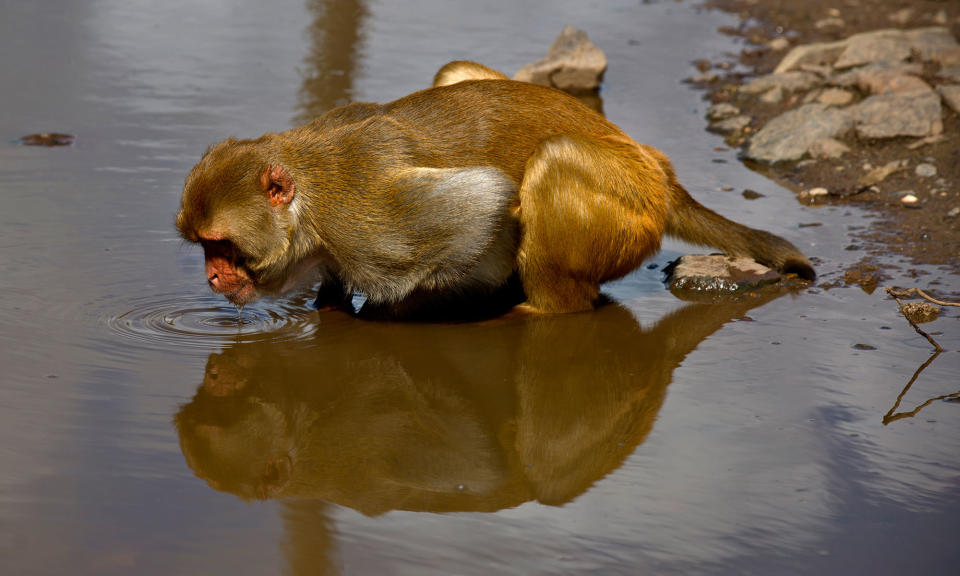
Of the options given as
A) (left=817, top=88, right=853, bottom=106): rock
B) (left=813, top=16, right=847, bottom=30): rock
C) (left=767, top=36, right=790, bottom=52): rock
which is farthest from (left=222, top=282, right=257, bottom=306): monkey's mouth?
(left=813, top=16, right=847, bottom=30): rock

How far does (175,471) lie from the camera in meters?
3.79

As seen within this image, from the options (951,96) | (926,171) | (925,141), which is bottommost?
(926,171)

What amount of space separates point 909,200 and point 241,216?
15.1 feet

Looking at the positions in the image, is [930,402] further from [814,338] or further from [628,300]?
[628,300]

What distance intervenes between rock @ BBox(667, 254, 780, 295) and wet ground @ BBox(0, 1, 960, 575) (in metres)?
0.17

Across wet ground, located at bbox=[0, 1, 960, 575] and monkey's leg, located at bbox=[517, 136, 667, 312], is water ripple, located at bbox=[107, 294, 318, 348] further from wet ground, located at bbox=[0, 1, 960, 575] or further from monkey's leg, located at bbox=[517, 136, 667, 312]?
monkey's leg, located at bbox=[517, 136, 667, 312]

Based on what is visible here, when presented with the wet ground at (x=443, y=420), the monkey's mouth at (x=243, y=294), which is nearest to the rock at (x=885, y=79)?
the wet ground at (x=443, y=420)

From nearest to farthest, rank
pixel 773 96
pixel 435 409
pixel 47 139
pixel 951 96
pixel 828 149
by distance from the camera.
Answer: pixel 435 409, pixel 47 139, pixel 828 149, pixel 951 96, pixel 773 96

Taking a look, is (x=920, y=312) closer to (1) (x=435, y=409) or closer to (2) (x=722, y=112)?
(1) (x=435, y=409)

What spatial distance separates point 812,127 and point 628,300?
3.22m

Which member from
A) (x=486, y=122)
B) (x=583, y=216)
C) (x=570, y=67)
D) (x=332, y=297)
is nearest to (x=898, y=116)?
(x=570, y=67)

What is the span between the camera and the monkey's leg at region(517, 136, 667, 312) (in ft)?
17.5

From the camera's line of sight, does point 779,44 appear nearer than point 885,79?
No

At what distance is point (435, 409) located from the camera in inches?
176
